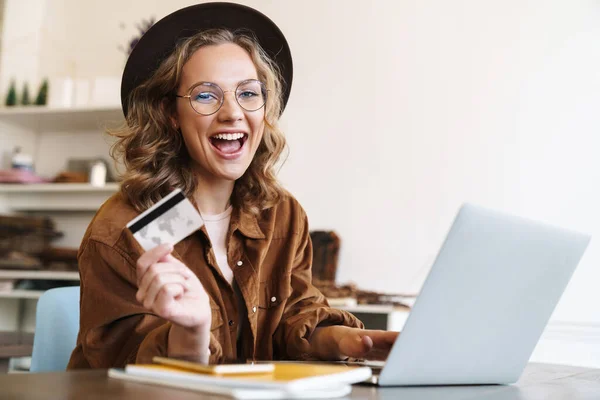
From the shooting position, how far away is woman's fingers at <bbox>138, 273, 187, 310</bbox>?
94cm

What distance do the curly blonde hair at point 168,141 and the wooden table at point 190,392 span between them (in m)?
0.78

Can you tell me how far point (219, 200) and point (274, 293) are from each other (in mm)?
274

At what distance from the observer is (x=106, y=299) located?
1336 millimetres

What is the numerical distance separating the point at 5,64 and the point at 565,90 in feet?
11.4

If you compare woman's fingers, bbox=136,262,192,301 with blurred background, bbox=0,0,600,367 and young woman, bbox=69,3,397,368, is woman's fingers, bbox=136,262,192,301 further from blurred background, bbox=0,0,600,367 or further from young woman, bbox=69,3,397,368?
blurred background, bbox=0,0,600,367

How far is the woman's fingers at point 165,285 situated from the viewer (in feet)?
3.08

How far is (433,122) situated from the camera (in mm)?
3764

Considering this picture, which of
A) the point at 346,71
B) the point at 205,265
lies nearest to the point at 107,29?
the point at 346,71

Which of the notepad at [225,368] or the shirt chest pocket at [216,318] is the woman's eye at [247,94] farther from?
the notepad at [225,368]

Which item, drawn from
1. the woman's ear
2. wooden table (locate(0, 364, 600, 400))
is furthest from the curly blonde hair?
wooden table (locate(0, 364, 600, 400))

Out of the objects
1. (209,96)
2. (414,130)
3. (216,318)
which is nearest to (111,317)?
(216,318)

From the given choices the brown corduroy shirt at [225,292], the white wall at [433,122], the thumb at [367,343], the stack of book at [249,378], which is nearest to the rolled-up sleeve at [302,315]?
the brown corduroy shirt at [225,292]

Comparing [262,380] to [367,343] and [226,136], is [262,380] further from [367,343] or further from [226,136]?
[226,136]

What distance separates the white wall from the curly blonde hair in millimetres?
2010
